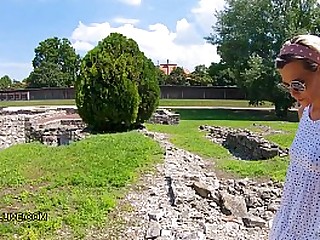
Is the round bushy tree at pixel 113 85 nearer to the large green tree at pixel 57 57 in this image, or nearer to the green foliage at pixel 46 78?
the green foliage at pixel 46 78

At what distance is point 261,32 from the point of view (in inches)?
840

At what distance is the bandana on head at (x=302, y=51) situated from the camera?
158 centimetres

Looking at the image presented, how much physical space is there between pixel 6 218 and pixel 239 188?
9.33ft

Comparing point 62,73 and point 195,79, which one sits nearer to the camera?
point 195,79

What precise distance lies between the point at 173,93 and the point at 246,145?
2330cm

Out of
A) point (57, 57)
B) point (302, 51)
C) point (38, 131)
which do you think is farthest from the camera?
point (57, 57)

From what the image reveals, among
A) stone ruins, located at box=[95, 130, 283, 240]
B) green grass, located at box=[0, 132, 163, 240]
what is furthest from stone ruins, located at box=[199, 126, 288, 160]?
stone ruins, located at box=[95, 130, 283, 240]

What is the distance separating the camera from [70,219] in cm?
402

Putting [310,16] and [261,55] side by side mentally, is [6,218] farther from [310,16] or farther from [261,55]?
[310,16]

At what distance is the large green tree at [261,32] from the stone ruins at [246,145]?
7.90 meters

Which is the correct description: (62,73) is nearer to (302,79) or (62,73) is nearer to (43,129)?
(43,129)

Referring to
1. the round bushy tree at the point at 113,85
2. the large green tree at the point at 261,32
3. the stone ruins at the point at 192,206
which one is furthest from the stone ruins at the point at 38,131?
the large green tree at the point at 261,32

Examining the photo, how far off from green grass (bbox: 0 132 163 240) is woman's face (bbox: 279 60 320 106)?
248 cm

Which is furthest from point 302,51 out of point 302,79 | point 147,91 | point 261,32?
point 261,32
